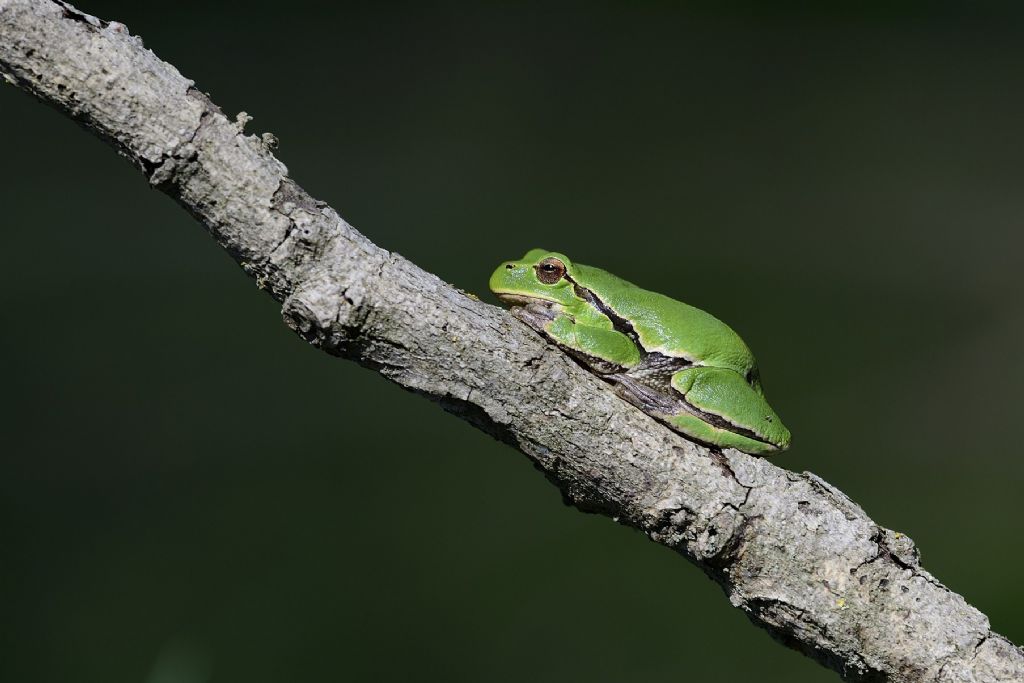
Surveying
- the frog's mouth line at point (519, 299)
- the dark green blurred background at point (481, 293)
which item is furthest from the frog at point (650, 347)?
the dark green blurred background at point (481, 293)

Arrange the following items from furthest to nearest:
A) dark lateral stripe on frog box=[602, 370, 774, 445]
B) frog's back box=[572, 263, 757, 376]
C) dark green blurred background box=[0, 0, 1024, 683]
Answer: dark green blurred background box=[0, 0, 1024, 683] < frog's back box=[572, 263, 757, 376] < dark lateral stripe on frog box=[602, 370, 774, 445]

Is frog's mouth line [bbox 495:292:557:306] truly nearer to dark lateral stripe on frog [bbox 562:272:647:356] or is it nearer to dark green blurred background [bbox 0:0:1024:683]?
dark lateral stripe on frog [bbox 562:272:647:356]

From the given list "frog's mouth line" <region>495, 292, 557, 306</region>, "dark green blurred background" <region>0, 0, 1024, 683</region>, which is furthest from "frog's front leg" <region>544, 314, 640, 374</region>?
"dark green blurred background" <region>0, 0, 1024, 683</region>

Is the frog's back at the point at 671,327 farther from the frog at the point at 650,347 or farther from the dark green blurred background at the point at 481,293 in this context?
the dark green blurred background at the point at 481,293

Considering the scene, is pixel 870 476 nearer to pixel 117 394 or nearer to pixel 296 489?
pixel 296 489

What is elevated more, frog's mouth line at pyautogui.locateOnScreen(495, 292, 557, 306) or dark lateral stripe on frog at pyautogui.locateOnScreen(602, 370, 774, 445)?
frog's mouth line at pyautogui.locateOnScreen(495, 292, 557, 306)

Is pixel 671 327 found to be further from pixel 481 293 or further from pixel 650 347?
pixel 481 293

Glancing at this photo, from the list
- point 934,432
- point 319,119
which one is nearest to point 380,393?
point 319,119
